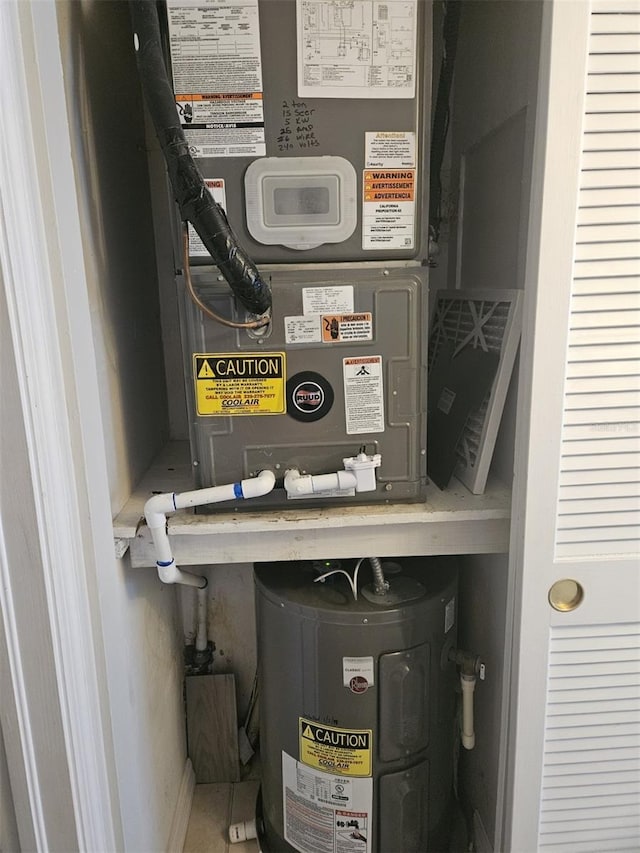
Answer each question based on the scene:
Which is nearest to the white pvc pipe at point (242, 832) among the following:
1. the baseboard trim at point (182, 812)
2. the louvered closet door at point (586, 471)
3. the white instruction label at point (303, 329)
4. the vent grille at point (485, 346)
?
the baseboard trim at point (182, 812)

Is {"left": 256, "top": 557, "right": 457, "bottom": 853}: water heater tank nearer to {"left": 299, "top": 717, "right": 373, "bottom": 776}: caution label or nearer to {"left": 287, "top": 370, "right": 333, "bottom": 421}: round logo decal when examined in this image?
{"left": 299, "top": 717, "right": 373, "bottom": 776}: caution label

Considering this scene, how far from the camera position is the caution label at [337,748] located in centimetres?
119

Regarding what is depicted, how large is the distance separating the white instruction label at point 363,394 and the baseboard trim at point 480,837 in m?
0.93

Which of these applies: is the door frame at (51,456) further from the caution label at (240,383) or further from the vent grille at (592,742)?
the vent grille at (592,742)

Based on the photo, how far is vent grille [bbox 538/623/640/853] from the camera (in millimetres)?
1041

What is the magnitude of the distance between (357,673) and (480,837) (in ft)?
1.77

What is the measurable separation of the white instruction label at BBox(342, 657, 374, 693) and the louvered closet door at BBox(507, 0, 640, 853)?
278mm

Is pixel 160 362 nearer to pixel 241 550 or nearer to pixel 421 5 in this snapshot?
pixel 241 550

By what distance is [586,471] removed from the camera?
3.19 feet

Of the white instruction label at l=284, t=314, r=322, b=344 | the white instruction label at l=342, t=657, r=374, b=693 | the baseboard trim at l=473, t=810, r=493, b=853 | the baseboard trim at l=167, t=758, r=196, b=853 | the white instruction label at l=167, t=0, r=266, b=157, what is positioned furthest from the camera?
the baseboard trim at l=167, t=758, r=196, b=853

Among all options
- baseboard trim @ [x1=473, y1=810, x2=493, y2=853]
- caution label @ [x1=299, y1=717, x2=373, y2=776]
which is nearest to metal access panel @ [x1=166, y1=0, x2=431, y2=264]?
caution label @ [x1=299, y1=717, x2=373, y2=776]

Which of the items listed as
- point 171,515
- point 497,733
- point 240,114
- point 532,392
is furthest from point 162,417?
point 497,733

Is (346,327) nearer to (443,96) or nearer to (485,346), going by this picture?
(485,346)

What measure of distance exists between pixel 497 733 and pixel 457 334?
2.70ft
